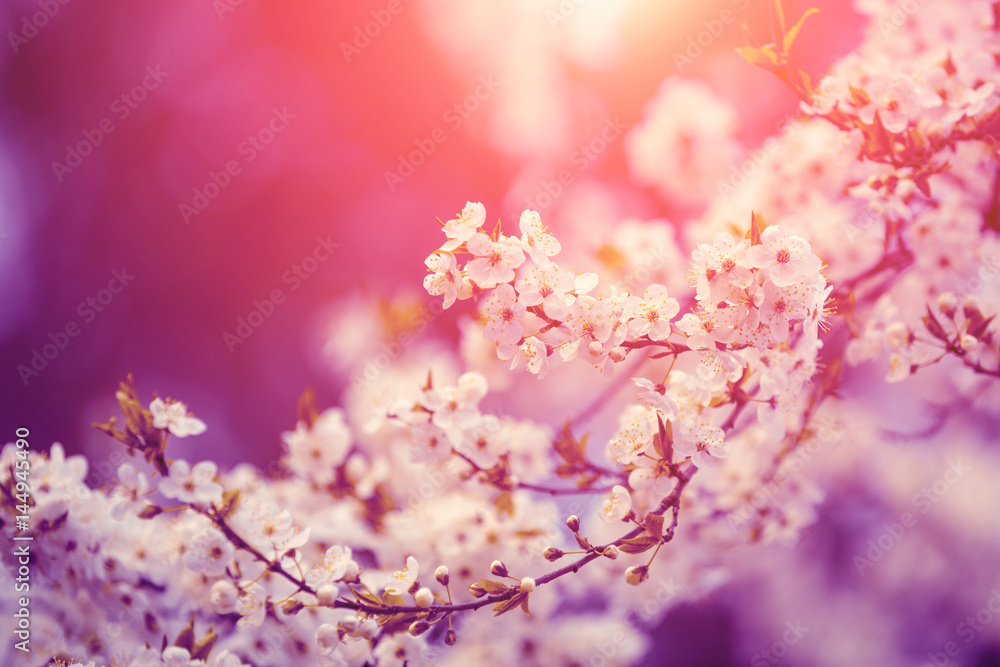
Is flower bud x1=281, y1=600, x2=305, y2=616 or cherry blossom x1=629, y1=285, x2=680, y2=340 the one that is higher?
cherry blossom x1=629, y1=285, x2=680, y2=340

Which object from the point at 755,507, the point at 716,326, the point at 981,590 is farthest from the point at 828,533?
the point at 716,326

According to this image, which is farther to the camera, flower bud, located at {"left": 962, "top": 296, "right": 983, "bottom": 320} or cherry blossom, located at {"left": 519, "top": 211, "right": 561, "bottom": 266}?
flower bud, located at {"left": 962, "top": 296, "right": 983, "bottom": 320}

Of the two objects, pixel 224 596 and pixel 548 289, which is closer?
pixel 548 289

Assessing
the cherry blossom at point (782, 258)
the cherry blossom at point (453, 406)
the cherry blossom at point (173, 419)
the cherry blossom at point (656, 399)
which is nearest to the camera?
the cherry blossom at point (782, 258)

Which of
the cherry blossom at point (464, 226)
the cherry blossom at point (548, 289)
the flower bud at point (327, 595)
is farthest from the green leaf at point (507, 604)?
the cherry blossom at point (464, 226)

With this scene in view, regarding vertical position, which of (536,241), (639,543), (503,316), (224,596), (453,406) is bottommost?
(224,596)

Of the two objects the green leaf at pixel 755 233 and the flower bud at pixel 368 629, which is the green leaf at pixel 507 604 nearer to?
the flower bud at pixel 368 629

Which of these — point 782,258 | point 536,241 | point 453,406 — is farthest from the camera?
point 453,406

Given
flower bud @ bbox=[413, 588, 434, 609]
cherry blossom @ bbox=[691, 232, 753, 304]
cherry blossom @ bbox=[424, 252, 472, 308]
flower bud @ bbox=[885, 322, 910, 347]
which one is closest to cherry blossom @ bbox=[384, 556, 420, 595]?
flower bud @ bbox=[413, 588, 434, 609]

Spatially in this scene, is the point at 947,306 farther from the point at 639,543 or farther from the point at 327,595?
the point at 327,595

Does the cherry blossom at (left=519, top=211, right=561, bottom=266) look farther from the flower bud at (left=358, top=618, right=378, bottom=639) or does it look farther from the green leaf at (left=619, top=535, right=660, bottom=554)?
the flower bud at (left=358, top=618, right=378, bottom=639)

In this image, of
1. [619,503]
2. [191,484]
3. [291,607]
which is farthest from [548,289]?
[191,484]

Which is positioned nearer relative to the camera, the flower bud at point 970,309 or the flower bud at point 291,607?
the flower bud at point 291,607
